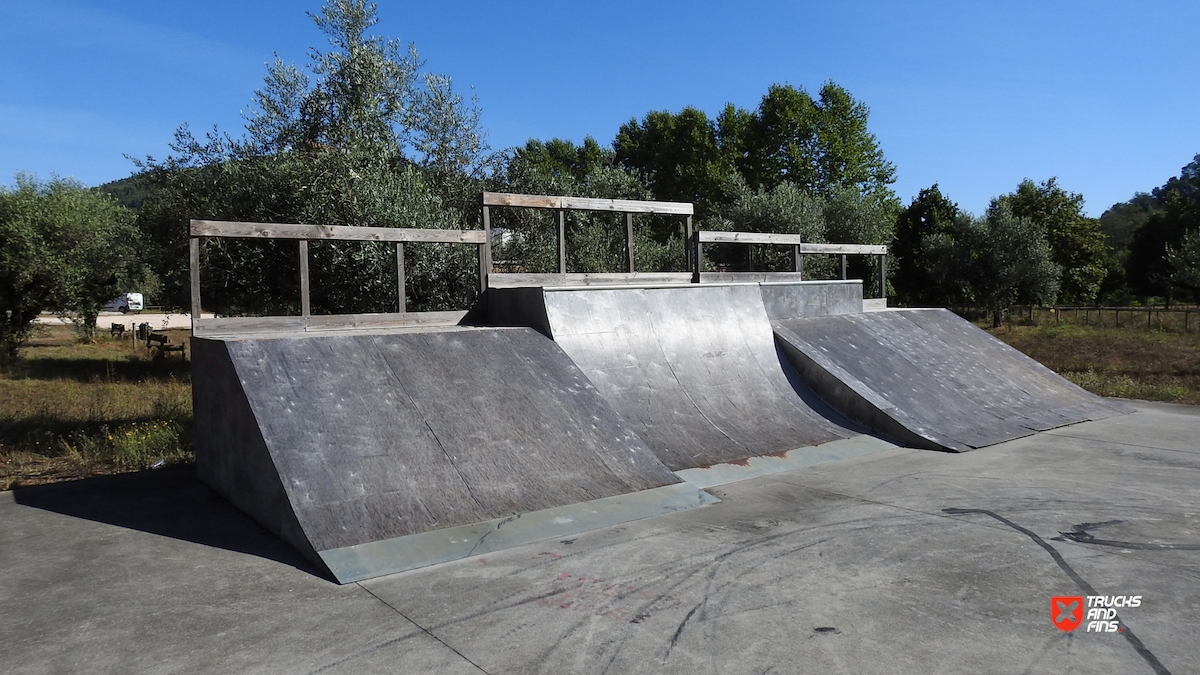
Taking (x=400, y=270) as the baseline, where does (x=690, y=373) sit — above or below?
below

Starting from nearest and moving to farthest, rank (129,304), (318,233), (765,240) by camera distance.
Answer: (318,233) → (765,240) → (129,304)

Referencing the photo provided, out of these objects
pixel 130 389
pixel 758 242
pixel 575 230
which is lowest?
pixel 130 389

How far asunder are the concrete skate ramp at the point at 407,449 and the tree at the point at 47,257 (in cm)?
1641

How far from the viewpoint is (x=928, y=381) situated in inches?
391

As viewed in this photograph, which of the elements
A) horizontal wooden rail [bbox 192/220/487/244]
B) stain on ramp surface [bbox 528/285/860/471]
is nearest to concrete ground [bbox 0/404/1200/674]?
stain on ramp surface [bbox 528/285/860/471]

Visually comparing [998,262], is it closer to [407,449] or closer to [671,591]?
[407,449]

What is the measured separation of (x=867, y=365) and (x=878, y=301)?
15.0 feet

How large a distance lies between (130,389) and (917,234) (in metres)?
39.2

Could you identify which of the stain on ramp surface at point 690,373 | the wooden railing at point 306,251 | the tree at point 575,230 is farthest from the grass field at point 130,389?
the tree at point 575,230

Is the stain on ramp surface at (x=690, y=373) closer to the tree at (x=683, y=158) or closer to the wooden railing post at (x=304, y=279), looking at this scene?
the wooden railing post at (x=304, y=279)

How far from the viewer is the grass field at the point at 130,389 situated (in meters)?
8.07

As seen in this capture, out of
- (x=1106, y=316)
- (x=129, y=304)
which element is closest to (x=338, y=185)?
(x=1106, y=316)

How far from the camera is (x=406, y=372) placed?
6352mm

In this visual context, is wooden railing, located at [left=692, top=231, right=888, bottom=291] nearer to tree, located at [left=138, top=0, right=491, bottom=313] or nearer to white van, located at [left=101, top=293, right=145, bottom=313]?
tree, located at [left=138, top=0, right=491, bottom=313]
